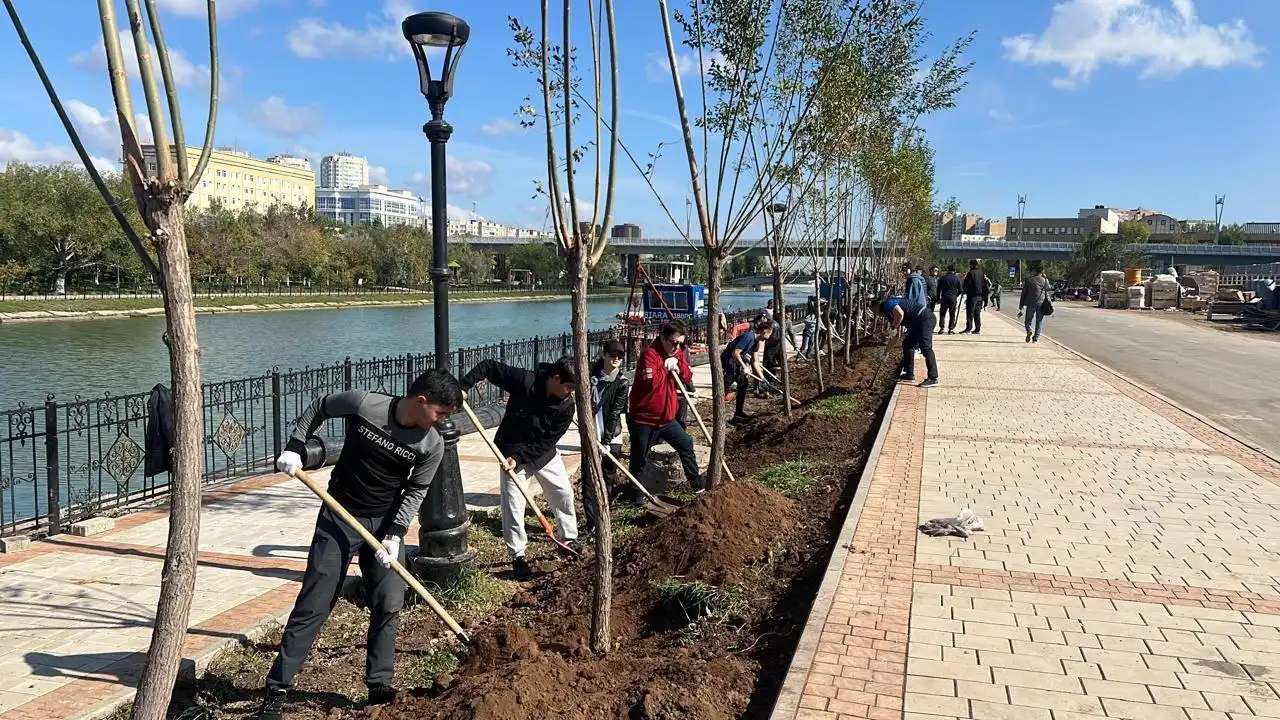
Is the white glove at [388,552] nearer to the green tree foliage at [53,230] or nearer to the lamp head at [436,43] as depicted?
the lamp head at [436,43]

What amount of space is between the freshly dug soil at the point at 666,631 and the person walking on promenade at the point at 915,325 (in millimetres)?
5774

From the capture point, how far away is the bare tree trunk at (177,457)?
2.70 metres

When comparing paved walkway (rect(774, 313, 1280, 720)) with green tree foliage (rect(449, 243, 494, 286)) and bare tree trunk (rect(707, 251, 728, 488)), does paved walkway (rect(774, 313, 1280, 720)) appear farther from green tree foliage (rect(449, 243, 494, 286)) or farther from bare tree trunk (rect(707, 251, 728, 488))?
green tree foliage (rect(449, 243, 494, 286))

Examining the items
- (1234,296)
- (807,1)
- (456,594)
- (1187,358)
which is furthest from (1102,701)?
(1234,296)

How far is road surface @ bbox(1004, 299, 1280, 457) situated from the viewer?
38.2ft

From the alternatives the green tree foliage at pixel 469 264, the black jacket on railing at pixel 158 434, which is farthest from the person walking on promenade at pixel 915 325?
the green tree foliage at pixel 469 264

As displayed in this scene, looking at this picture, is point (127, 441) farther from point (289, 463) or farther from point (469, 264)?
point (469, 264)

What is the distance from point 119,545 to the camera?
20.6 ft

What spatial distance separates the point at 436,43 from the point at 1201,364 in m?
17.5

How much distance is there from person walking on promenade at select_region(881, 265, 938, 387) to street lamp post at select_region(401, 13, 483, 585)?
28.0ft

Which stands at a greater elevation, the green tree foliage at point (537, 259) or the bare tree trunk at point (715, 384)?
the green tree foliage at point (537, 259)

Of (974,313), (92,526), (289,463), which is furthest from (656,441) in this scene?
(974,313)

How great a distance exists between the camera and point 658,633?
184 inches

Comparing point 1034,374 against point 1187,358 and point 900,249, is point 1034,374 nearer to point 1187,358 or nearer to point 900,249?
point 1187,358
